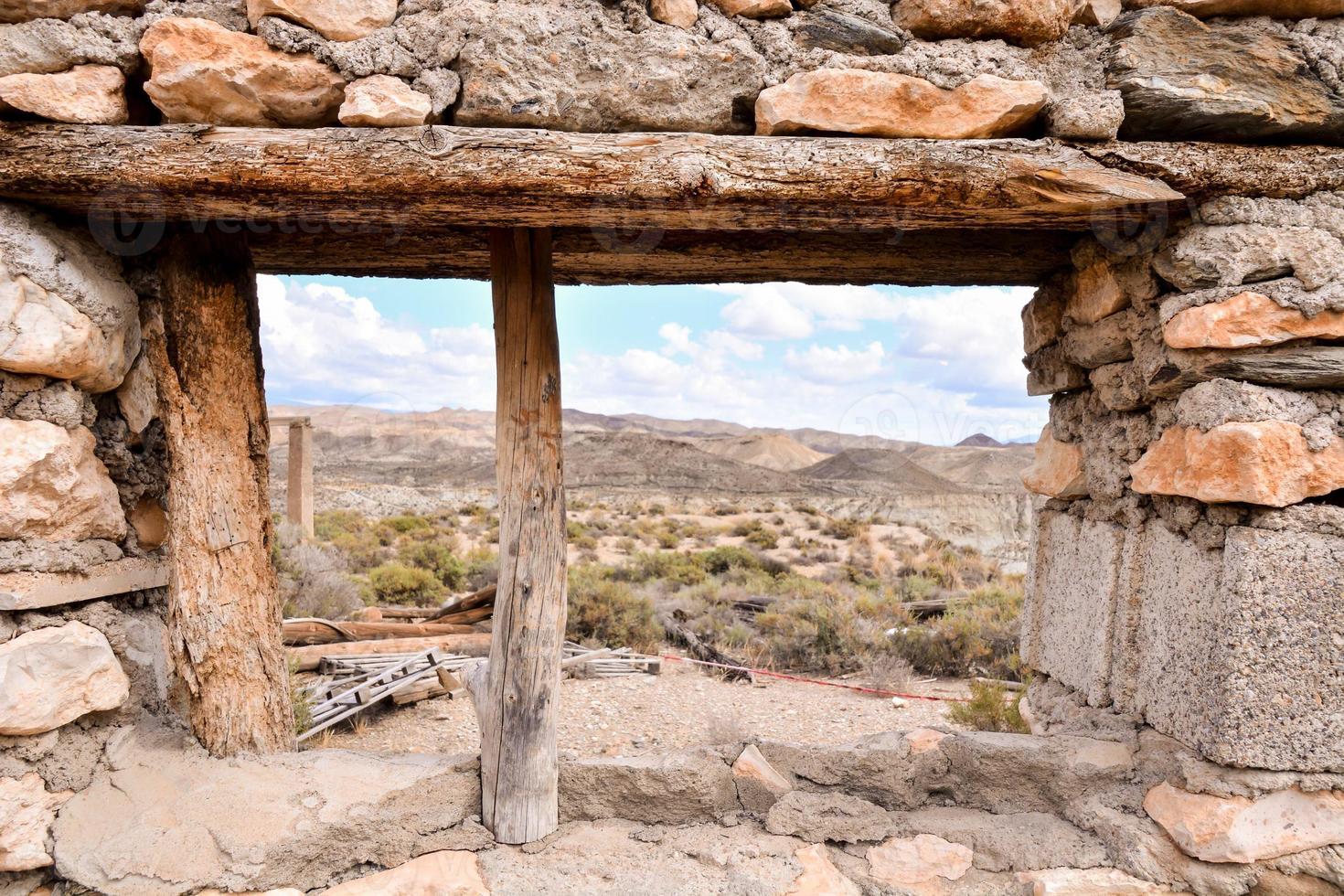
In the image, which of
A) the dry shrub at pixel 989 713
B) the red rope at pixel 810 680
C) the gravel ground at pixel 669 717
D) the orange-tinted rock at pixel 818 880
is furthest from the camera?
the red rope at pixel 810 680

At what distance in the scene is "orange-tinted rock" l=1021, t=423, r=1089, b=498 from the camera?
8.85 feet

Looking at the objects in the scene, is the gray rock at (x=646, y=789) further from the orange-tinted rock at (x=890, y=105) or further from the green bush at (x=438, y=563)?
the green bush at (x=438, y=563)

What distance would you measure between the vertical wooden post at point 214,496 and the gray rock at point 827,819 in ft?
4.90

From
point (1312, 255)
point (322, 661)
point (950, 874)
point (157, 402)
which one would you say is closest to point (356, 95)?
point (157, 402)

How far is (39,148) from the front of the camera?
191 centimetres

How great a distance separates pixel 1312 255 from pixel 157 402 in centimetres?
303

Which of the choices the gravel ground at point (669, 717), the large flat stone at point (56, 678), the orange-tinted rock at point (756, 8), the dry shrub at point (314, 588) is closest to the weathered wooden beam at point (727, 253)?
the orange-tinted rock at point (756, 8)

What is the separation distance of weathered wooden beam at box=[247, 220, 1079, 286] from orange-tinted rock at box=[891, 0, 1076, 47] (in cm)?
58

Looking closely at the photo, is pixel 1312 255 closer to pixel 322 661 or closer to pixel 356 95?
pixel 356 95

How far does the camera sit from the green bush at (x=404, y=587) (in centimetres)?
827

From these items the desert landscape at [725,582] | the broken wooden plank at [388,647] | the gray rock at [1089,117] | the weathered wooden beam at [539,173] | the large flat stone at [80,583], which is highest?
the gray rock at [1089,117]

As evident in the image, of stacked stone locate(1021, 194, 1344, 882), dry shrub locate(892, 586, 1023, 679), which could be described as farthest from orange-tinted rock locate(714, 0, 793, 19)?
dry shrub locate(892, 586, 1023, 679)

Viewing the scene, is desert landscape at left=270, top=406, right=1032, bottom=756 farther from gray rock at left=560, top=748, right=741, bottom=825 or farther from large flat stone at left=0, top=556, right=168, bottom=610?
large flat stone at left=0, top=556, right=168, bottom=610

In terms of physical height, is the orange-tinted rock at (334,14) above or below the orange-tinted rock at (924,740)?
above
